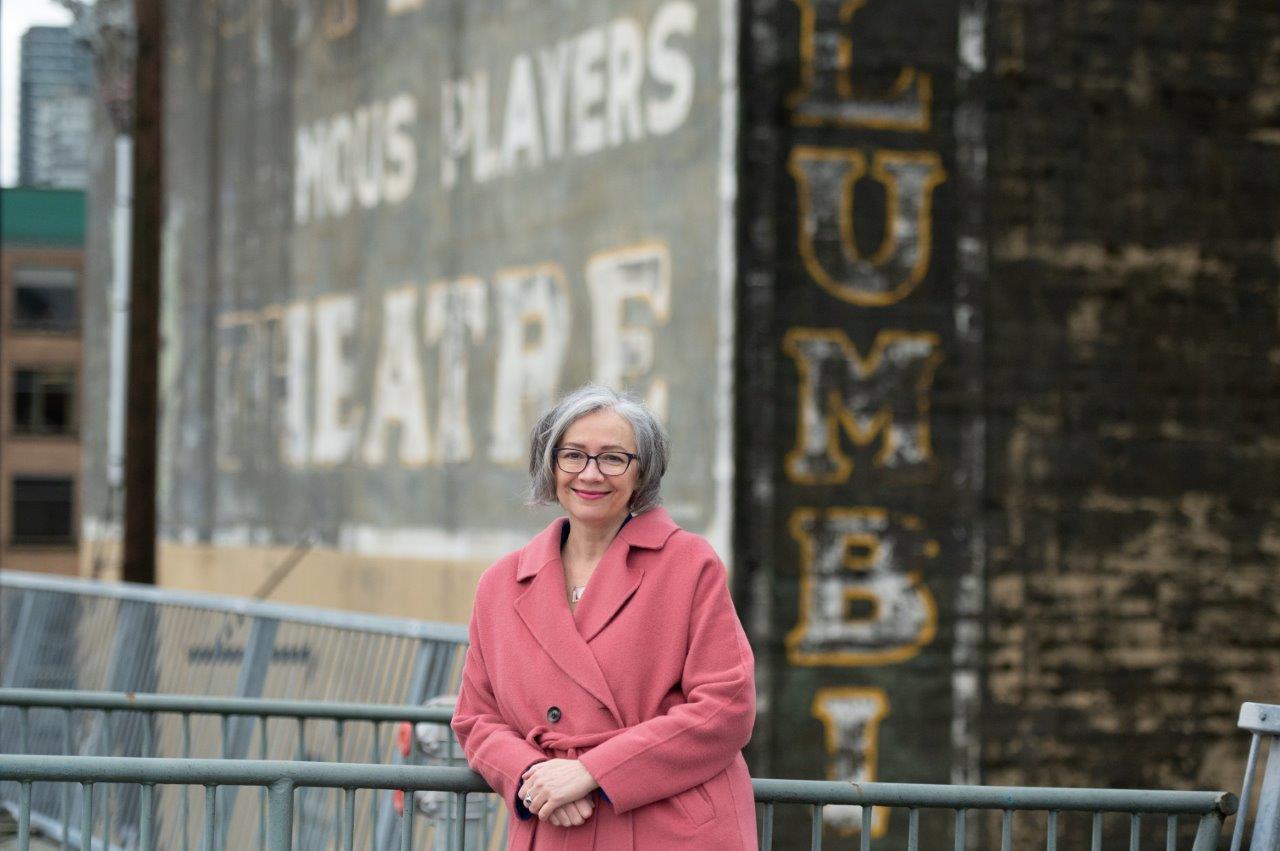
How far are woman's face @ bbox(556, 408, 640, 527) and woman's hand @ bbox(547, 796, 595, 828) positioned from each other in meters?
0.62

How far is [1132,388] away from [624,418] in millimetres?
10356

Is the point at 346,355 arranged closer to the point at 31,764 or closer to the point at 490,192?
the point at 490,192

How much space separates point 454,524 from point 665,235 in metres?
4.35

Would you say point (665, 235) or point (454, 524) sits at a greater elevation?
point (665, 235)

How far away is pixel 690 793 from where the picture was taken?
4.37 m

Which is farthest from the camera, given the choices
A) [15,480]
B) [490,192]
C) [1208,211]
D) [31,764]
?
[15,480]

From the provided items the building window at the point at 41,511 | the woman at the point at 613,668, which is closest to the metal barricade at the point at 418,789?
the woman at the point at 613,668

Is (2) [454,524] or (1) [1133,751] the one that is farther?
(2) [454,524]

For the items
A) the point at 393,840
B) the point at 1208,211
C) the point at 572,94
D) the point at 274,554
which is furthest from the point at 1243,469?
the point at 274,554

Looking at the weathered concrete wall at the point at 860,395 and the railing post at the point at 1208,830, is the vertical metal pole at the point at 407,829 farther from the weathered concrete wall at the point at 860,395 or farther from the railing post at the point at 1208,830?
the weathered concrete wall at the point at 860,395

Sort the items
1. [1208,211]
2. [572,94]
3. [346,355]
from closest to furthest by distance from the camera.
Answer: [1208,211]
[572,94]
[346,355]

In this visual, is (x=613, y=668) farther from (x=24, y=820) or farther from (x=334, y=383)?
(x=334, y=383)

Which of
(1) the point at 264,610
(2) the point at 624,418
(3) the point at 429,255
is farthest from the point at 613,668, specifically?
(3) the point at 429,255

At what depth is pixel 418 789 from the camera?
486 cm
